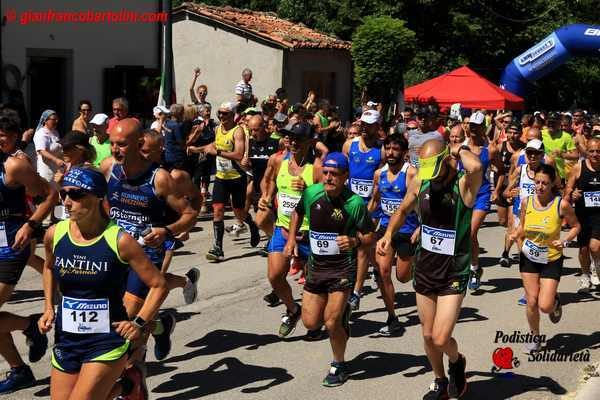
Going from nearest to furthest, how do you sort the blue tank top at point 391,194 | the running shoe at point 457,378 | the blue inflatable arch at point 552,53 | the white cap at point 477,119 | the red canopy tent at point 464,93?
the running shoe at point 457,378 < the blue tank top at point 391,194 < the white cap at point 477,119 < the red canopy tent at point 464,93 < the blue inflatable arch at point 552,53

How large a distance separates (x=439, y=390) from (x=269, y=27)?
20.8 meters

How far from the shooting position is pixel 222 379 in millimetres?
7160

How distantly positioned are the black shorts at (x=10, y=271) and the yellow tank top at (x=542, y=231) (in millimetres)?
4229

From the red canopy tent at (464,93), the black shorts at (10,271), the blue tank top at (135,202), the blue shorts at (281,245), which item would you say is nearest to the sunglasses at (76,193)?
the blue tank top at (135,202)

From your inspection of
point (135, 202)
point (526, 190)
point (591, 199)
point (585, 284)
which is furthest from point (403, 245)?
point (585, 284)

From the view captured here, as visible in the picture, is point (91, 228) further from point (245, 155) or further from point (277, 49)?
point (277, 49)

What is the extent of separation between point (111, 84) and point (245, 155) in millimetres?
9684

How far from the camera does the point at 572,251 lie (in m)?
13.6

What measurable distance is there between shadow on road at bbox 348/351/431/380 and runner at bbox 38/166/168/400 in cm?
266

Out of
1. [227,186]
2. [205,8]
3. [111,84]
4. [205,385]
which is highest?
[205,8]

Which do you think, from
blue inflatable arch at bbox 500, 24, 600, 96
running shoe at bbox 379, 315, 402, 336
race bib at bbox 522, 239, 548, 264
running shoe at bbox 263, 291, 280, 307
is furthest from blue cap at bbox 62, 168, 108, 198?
blue inflatable arch at bbox 500, 24, 600, 96

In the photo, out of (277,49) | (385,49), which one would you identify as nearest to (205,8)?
(277,49)

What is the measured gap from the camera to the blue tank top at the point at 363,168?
34.2 ft

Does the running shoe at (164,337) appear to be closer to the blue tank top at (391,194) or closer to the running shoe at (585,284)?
the blue tank top at (391,194)
